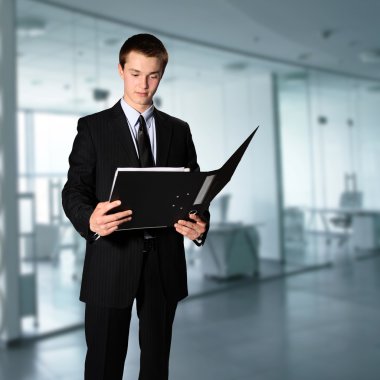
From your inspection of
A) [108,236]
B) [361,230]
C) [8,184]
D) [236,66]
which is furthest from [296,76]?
[108,236]

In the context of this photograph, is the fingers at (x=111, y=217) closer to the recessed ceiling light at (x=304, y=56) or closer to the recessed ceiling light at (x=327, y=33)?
the recessed ceiling light at (x=327, y=33)

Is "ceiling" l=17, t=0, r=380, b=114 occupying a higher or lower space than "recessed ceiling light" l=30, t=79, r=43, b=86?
higher

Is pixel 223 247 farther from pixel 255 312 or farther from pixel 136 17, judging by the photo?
pixel 136 17

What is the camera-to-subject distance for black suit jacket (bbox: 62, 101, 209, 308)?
1565mm

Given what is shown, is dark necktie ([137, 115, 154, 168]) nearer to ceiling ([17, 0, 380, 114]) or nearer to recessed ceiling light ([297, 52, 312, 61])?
ceiling ([17, 0, 380, 114])

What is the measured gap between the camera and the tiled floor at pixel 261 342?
331 cm

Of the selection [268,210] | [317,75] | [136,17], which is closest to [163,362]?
[136,17]

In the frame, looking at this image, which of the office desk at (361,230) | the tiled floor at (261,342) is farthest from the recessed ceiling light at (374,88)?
the tiled floor at (261,342)

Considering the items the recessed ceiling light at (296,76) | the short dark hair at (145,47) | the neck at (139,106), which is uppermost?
the recessed ceiling light at (296,76)

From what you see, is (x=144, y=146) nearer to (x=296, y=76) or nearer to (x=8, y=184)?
(x=8, y=184)

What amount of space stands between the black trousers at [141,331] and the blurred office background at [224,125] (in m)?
2.14

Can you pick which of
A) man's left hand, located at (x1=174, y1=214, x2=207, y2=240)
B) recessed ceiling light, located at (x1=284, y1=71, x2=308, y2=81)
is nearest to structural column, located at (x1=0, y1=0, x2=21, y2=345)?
man's left hand, located at (x1=174, y1=214, x2=207, y2=240)

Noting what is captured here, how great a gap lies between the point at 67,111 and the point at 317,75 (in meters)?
4.71

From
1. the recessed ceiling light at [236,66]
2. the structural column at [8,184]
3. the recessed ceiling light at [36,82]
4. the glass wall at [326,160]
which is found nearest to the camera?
the structural column at [8,184]
